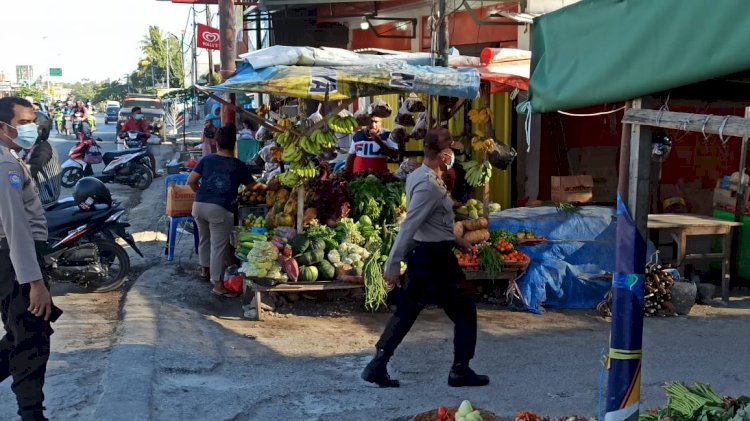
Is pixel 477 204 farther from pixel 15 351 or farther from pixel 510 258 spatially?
pixel 15 351

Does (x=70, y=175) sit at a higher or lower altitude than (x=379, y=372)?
higher

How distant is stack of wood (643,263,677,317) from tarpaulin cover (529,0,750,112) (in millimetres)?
5324

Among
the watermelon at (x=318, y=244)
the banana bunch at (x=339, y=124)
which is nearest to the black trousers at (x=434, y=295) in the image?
the watermelon at (x=318, y=244)

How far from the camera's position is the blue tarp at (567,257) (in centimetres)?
887

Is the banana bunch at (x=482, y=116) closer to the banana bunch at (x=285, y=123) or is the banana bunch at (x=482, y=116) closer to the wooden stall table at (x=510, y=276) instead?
the wooden stall table at (x=510, y=276)

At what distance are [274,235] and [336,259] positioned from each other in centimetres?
77

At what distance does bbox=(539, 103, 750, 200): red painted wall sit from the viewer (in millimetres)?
11742

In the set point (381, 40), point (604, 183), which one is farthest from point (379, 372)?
point (381, 40)

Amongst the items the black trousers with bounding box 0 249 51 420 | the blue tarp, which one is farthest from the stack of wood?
the black trousers with bounding box 0 249 51 420

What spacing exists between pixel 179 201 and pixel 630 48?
7.69 m

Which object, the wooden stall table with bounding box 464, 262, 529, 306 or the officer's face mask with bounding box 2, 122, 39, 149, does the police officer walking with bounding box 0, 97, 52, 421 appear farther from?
the wooden stall table with bounding box 464, 262, 529, 306

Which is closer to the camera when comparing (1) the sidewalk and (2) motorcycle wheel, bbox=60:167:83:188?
(1) the sidewalk

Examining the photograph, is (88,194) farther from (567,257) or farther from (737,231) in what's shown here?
(737,231)

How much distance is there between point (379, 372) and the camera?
6.09m
